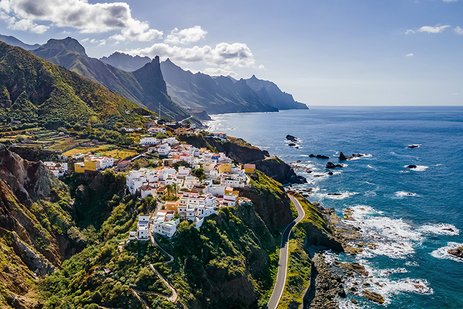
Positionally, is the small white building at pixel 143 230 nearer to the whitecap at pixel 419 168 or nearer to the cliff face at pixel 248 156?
the cliff face at pixel 248 156

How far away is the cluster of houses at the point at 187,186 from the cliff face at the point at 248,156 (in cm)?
2877

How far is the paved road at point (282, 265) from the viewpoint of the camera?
63.9 m

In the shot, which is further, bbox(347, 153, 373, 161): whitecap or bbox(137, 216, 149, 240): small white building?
bbox(347, 153, 373, 161): whitecap

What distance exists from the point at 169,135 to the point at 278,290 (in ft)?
278

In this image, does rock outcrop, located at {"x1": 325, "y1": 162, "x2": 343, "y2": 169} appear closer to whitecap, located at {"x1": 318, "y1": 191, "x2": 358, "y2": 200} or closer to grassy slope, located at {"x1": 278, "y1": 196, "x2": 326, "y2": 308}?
whitecap, located at {"x1": 318, "y1": 191, "x2": 358, "y2": 200}

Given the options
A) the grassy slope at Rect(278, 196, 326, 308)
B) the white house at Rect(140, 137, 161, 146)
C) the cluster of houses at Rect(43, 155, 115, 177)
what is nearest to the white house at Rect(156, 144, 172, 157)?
the white house at Rect(140, 137, 161, 146)

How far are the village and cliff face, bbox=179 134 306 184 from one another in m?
22.3

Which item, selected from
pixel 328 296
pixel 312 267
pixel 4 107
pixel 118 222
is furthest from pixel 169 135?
pixel 328 296

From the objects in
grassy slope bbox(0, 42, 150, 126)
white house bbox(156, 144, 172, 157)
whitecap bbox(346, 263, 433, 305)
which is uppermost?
grassy slope bbox(0, 42, 150, 126)

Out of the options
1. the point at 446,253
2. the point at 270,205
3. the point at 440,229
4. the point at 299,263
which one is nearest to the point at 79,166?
the point at 270,205

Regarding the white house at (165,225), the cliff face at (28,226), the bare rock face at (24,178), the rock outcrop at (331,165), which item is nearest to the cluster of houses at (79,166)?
the cliff face at (28,226)

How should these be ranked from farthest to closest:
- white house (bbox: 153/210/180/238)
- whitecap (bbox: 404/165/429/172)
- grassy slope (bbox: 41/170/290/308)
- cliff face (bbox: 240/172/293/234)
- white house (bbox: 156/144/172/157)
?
1. whitecap (bbox: 404/165/429/172)
2. white house (bbox: 156/144/172/157)
3. cliff face (bbox: 240/172/293/234)
4. white house (bbox: 153/210/180/238)
5. grassy slope (bbox: 41/170/290/308)

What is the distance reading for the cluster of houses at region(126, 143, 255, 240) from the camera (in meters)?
67.6

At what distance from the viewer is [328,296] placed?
67.6m
